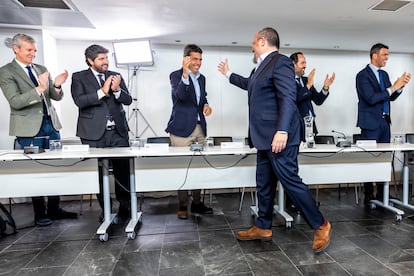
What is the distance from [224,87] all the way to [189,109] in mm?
1793

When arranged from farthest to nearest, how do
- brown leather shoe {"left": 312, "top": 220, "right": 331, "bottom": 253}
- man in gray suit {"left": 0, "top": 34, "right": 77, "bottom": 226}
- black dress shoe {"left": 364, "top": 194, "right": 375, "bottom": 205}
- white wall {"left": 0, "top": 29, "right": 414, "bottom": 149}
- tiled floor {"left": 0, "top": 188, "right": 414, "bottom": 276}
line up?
white wall {"left": 0, "top": 29, "right": 414, "bottom": 149}
black dress shoe {"left": 364, "top": 194, "right": 375, "bottom": 205}
man in gray suit {"left": 0, "top": 34, "right": 77, "bottom": 226}
brown leather shoe {"left": 312, "top": 220, "right": 331, "bottom": 253}
tiled floor {"left": 0, "top": 188, "right": 414, "bottom": 276}

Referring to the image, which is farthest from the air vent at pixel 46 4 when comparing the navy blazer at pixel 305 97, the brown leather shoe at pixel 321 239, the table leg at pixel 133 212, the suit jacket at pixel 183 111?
the brown leather shoe at pixel 321 239

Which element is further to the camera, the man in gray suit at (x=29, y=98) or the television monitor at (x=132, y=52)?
the television monitor at (x=132, y=52)

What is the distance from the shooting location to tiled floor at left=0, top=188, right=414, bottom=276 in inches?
70.7

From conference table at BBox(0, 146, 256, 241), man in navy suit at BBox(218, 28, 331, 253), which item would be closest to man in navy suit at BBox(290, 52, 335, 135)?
conference table at BBox(0, 146, 256, 241)

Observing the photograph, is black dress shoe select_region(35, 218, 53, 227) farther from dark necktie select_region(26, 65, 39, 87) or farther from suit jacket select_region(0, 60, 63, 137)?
dark necktie select_region(26, 65, 39, 87)

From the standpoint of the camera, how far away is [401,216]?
2.64 metres

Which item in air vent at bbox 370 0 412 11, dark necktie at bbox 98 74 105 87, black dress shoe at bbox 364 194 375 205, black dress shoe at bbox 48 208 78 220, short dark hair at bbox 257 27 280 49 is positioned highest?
air vent at bbox 370 0 412 11

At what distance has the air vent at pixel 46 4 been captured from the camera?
105 inches

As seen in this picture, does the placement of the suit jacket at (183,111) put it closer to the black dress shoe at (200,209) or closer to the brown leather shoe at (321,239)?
the black dress shoe at (200,209)

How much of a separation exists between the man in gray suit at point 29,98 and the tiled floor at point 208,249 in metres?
0.57

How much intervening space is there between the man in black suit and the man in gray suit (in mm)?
214

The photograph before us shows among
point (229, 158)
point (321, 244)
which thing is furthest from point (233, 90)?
point (321, 244)

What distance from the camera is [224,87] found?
441 cm
